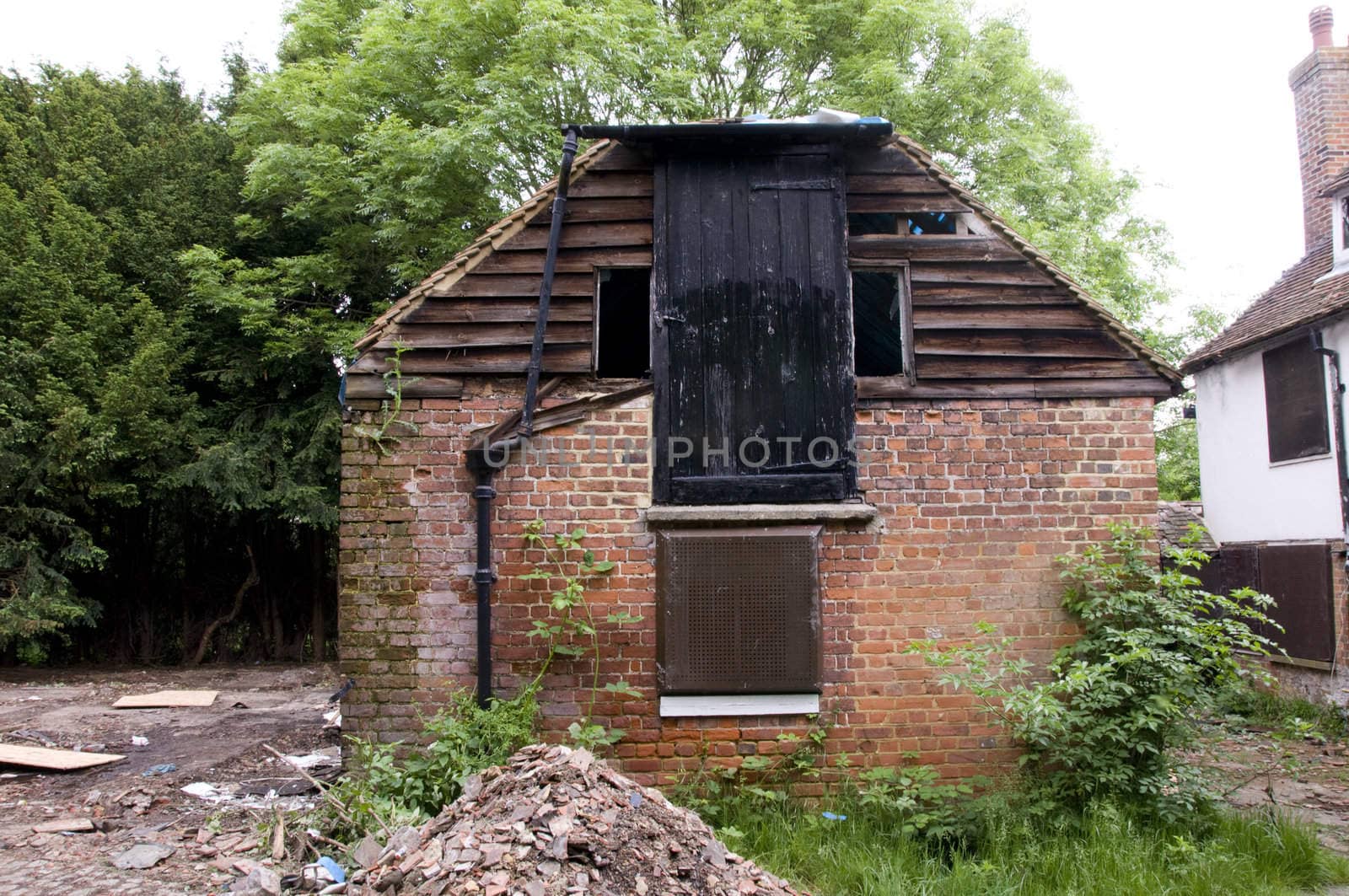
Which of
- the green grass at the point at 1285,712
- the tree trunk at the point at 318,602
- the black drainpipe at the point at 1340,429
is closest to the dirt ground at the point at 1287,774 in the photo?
the green grass at the point at 1285,712

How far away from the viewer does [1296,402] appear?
42.2 feet

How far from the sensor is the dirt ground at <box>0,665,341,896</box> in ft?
18.1

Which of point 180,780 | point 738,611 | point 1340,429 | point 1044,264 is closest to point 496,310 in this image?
point 738,611

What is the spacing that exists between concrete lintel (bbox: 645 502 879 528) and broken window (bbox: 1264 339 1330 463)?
9.51m

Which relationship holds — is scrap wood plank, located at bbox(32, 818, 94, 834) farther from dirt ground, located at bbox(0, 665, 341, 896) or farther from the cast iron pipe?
the cast iron pipe

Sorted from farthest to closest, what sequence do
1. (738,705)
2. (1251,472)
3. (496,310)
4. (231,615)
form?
1. (231,615)
2. (1251,472)
3. (496,310)
4. (738,705)

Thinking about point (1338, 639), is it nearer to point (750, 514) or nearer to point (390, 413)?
point (750, 514)

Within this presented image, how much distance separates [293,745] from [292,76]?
12150 millimetres

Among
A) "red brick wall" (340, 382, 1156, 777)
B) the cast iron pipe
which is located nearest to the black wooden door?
"red brick wall" (340, 382, 1156, 777)

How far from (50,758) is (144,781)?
131cm

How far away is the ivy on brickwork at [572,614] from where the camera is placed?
6.24 meters

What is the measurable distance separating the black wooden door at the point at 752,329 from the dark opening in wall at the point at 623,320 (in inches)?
15.8

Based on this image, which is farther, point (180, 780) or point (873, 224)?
point (180, 780)

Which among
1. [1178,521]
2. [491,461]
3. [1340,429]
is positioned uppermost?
[1340,429]
